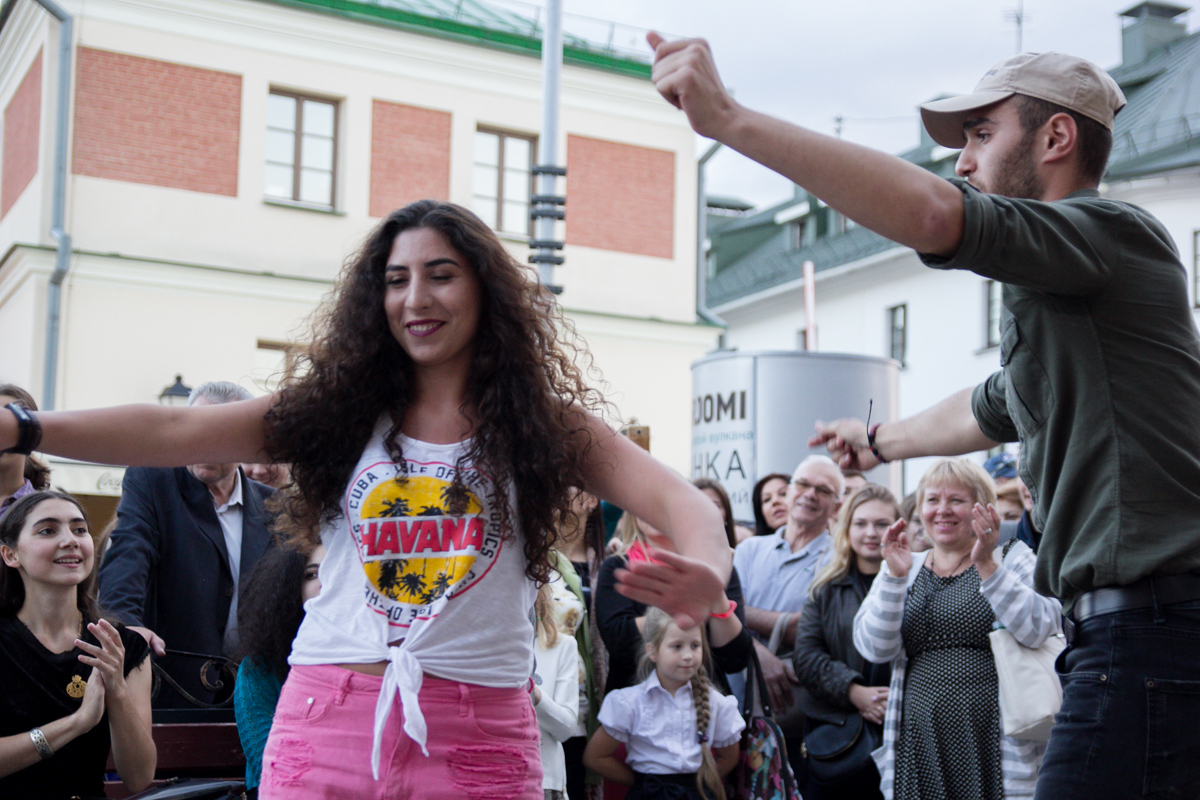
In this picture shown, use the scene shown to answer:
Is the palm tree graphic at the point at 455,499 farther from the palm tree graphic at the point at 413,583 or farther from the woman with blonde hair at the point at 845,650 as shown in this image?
the woman with blonde hair at the point at 845,650

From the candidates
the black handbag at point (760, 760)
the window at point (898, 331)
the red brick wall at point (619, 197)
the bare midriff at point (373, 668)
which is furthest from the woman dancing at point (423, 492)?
the window at point (898, 331)

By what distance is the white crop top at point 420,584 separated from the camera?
2506 millimetres

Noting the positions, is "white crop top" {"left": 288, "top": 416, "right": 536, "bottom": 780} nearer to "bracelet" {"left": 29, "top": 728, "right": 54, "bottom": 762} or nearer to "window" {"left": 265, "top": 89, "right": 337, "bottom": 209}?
"bracelet" {"left": 29, "top": 728, "right": 54, "bottom": 762}

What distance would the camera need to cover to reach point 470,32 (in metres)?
19.8

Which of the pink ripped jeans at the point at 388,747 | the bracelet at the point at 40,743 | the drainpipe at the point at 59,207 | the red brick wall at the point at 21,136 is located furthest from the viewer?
the red brick wall at the point at 21,136

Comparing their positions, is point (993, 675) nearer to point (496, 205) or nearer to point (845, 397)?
point (845, 397)

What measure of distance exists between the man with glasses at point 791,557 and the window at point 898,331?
80.8 feet

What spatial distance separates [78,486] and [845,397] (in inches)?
335

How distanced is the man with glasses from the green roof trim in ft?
46.3

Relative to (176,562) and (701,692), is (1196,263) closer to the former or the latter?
(701,692)

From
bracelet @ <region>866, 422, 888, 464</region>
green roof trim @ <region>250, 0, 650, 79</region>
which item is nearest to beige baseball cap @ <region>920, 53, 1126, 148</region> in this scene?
bracelet @ <region>866, 422, 888, 464</region>

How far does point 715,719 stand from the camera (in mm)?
5500

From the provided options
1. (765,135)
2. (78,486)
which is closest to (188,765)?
(765,135)

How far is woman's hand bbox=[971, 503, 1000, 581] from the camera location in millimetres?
4637
